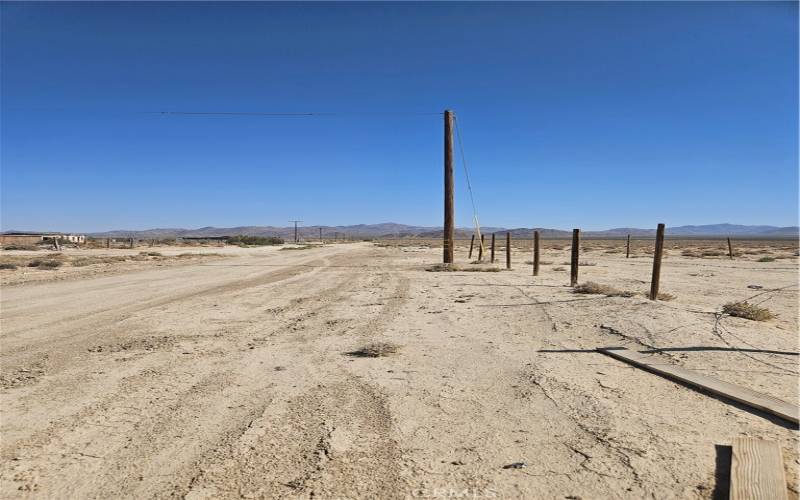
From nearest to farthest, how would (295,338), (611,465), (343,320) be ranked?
(611,465) → (295,338) → (343,320)

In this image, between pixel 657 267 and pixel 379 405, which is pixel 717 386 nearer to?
pixel 379 405

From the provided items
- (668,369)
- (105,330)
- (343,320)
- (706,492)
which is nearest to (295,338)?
(343,320)

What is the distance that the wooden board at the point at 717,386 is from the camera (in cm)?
409

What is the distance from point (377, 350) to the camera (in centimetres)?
623

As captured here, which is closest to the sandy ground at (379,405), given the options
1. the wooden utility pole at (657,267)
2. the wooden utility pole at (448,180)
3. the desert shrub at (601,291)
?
the wooden utility pole at (657,267)

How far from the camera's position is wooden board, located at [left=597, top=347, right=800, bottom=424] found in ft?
13.4

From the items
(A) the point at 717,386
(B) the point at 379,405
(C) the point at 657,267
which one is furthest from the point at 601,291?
(B) the point at 379,405

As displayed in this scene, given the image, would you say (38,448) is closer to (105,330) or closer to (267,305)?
(105,330)

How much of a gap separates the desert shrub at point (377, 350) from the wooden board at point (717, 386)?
266 cm

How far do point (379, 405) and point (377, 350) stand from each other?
180 cm

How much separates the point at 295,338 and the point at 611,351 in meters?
4.27

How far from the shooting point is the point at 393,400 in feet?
15.0

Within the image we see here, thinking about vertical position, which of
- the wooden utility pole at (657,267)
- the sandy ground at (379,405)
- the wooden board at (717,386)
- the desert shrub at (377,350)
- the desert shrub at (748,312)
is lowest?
the sandy ground at (379,405)

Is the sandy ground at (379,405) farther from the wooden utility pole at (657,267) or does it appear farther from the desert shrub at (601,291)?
the desert shrub at (601,291)
